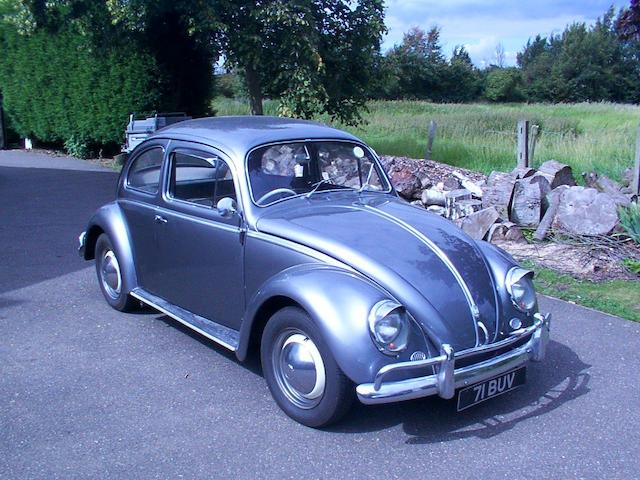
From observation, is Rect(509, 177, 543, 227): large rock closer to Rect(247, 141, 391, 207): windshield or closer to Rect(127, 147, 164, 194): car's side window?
Rect(247, 141, 391, 207): windshield

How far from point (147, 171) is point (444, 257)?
2.78 meters

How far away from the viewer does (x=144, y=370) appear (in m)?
4.67

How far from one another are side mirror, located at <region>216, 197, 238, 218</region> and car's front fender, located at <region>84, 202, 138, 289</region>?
4.56 feet

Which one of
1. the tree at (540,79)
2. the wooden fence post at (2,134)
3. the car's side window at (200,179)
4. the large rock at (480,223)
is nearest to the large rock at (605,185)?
the large rock at (480,223)

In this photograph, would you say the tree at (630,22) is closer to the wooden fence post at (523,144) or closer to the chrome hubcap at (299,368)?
the wooden fence post at (523,144)

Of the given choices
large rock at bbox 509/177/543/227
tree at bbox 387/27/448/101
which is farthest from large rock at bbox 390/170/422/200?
tree at bbox 387/27/448/101

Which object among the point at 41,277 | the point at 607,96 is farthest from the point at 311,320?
the point at 607,96

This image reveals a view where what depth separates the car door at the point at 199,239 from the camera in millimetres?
4539

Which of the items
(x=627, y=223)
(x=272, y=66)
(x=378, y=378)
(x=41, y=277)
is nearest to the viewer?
(x=378, y=378)

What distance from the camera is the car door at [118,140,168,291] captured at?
5309 mm

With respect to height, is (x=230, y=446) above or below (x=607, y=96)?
below

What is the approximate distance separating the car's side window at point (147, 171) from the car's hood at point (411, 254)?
1396 mm

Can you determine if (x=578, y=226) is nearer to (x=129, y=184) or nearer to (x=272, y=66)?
(x=129, y=184)

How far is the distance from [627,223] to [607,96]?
63.7 metres
